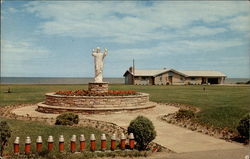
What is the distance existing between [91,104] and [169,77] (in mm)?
52424

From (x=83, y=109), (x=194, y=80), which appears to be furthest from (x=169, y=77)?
(x=83, y=109)

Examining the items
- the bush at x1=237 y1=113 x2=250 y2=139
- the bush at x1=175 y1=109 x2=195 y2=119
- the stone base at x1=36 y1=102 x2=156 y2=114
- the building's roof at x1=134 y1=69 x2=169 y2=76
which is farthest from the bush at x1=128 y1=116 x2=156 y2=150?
the building's roof at x1=134 y1=69 x2=169 y2=76

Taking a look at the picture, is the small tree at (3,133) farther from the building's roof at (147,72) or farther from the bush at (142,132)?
the building's roof at (147,72)

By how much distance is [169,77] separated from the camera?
6938 centimetres

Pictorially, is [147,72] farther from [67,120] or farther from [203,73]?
[67,120]

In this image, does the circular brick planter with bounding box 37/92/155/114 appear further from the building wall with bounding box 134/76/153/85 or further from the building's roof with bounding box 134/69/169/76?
the building's roof with bounding box 134/69/169/76

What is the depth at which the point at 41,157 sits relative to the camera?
8500 millimetres

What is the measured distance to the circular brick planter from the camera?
60.6 feet

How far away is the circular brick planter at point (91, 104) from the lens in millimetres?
18469

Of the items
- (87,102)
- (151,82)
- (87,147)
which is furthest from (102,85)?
(151,82)

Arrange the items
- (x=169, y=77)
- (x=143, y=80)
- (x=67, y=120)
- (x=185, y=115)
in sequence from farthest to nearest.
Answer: (x=169, y=77) → (x=143, y=80) → (x=185, y=115) → (x=67, y=120)

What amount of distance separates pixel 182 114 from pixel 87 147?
8.13m

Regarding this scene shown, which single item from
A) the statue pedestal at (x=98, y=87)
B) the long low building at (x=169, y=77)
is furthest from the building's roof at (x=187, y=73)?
the statue pedestal at (x=98, y=87)

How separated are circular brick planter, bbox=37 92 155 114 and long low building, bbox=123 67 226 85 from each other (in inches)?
1894
